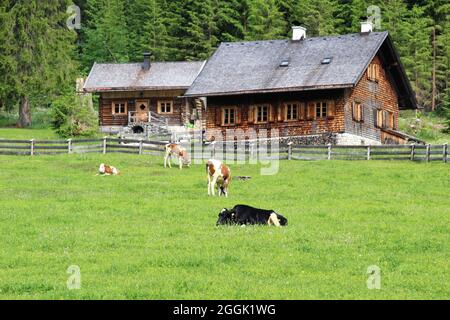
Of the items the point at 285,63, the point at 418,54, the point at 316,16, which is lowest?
the point at 285,63

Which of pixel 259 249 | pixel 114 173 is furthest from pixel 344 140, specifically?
pixel 259 249

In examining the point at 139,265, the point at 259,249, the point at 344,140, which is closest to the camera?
the point at 139,265

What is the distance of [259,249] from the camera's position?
52.7 ft

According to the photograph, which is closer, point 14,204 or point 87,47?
point 14,204

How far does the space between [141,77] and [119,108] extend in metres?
2.95

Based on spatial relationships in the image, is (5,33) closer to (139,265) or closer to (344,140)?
(344,140)

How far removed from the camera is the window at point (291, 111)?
48031 millimetres

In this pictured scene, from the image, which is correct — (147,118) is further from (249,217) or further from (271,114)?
(249,217)

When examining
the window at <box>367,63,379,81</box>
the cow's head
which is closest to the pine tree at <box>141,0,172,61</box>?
the window at <box>367,63,379,81</box>

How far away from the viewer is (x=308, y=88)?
4547cm

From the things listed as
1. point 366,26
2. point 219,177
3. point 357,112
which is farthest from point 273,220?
point 366,26

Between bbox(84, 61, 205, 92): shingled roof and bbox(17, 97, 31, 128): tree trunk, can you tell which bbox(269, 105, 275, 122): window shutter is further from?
bbox(17, 97, 31, 128): tree trunk
